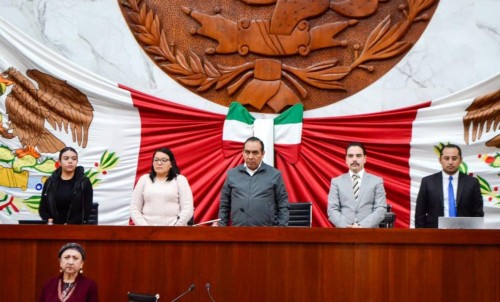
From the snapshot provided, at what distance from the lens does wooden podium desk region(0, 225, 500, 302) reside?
5.08 meters

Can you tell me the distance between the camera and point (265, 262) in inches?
203

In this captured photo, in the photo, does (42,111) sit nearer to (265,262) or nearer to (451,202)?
(265,262)

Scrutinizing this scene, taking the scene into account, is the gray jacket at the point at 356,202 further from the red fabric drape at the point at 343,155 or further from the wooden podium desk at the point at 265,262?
the red fabric drape at the point at 343,155

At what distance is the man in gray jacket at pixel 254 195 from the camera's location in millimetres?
5871

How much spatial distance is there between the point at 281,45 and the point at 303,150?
83 centimetres

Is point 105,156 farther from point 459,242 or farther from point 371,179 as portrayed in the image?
point 459,242

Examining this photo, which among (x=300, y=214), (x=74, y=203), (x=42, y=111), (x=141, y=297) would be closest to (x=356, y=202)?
(x=300, y=214)

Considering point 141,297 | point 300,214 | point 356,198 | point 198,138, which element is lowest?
point 141,297

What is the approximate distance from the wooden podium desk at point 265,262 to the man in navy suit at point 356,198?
65 cm

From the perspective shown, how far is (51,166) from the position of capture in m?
7.43

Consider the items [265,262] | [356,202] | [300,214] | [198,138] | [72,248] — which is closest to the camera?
[72,248]

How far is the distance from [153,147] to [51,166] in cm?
80

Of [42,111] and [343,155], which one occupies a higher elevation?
[42,111]

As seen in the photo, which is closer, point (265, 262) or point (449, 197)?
point (265, 262)
